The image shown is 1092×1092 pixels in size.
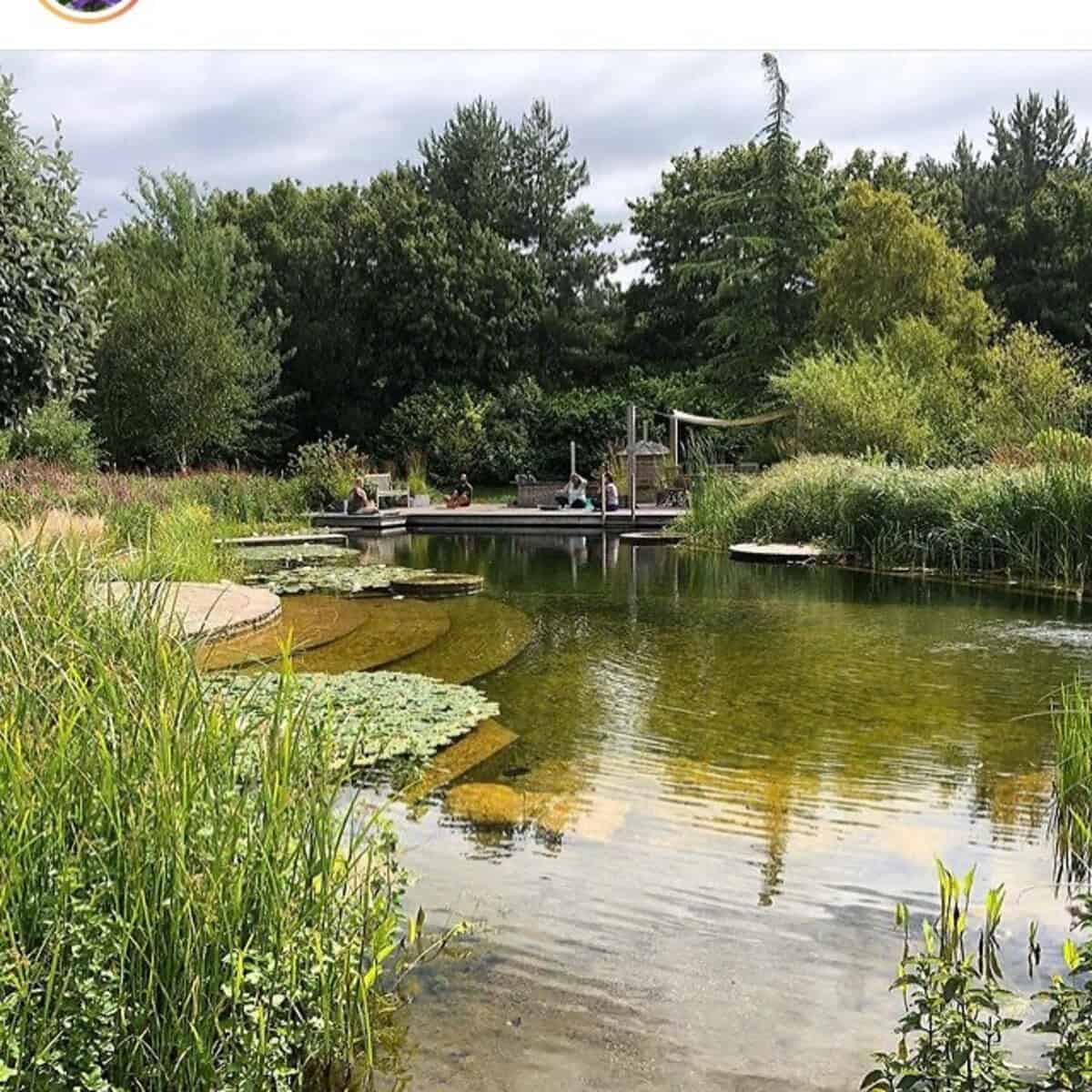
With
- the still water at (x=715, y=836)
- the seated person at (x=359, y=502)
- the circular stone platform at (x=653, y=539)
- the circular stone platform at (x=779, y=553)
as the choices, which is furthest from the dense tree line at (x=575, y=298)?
the still water at (x=715, y=836)

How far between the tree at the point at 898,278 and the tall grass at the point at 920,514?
7.29 m

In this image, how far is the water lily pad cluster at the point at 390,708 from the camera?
15.0 feet

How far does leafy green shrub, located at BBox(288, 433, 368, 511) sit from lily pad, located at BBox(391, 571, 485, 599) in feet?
27.0

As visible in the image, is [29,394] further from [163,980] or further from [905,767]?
[163,980]

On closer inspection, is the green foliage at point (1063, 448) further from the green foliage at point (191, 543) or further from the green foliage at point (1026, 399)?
the green foliage at point (191, 543)

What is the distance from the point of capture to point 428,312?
27.1 meters

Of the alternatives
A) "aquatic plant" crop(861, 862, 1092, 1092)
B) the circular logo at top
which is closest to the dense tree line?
the circular logo at top

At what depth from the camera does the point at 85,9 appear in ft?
9.29

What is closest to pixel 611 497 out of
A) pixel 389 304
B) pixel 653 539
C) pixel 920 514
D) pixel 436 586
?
pixel 653 539

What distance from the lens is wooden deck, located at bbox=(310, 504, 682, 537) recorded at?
1725cm

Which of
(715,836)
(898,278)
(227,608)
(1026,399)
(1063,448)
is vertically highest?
(898,278)

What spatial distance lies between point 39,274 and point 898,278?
1609 cm

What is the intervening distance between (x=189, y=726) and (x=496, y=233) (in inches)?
1093

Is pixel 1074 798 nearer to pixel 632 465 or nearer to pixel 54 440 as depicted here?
pixel 632 465
